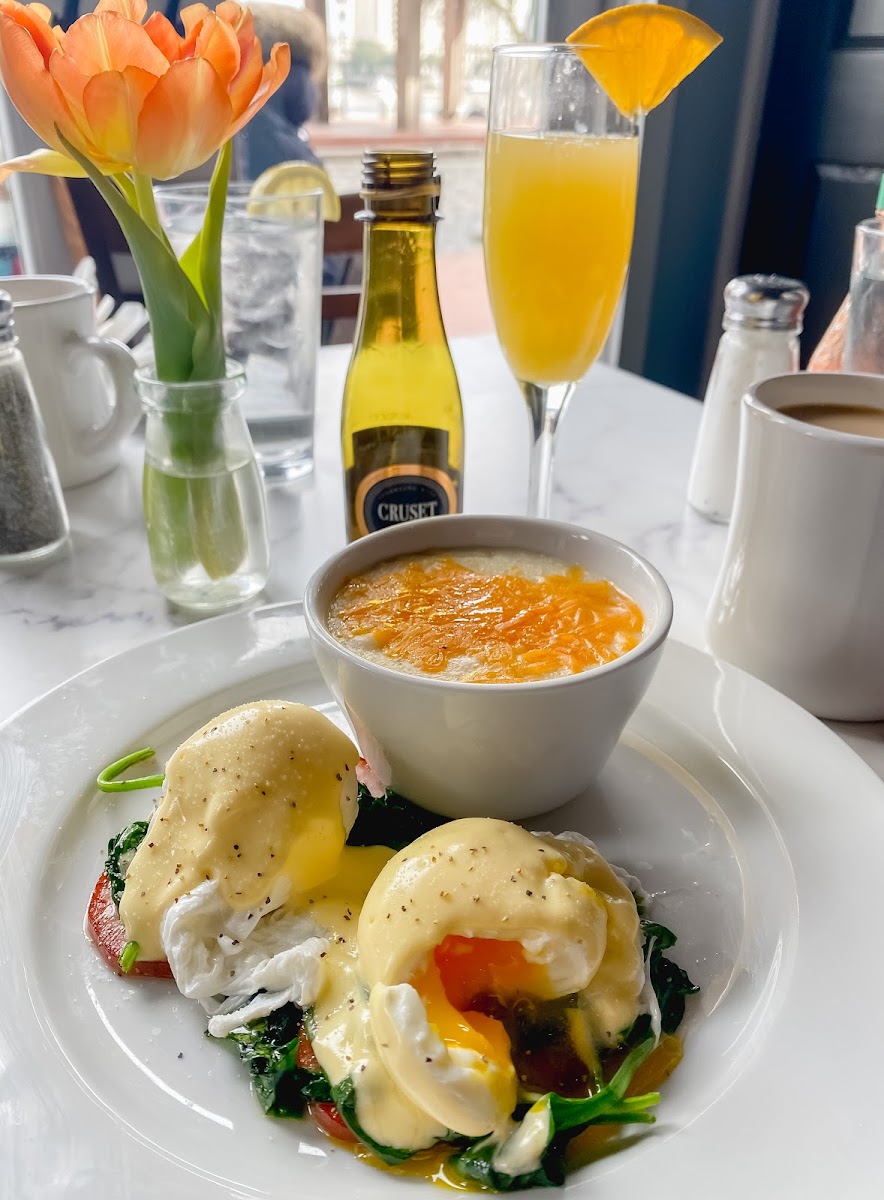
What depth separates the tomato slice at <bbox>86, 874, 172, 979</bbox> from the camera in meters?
0.66

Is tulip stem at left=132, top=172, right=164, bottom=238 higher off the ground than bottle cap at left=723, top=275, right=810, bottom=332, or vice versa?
tulip stem at left=132, top=172, right=164, bottom=238

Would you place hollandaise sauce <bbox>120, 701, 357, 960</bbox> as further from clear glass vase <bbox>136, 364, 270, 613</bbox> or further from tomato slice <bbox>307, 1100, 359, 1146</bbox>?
clear glass vase <bbox>136, 364, 270, 613</bbox>

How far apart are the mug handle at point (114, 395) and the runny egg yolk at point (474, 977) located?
0.94m

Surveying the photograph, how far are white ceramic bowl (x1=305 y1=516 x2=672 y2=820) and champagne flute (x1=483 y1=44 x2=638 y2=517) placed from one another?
445 millimetres

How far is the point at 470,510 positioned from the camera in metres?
1.39

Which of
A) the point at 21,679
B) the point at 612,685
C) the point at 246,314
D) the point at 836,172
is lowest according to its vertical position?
the point at 21,679

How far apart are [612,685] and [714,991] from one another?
0.74ft

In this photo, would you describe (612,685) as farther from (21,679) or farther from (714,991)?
(21,679)

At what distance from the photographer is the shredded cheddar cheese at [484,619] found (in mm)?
789

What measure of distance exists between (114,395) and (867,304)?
102cm

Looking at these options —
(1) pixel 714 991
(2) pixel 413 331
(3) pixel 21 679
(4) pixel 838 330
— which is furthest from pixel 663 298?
(1) pixel 714 991

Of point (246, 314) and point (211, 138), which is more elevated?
point (211, 138)

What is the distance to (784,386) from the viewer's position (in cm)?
98

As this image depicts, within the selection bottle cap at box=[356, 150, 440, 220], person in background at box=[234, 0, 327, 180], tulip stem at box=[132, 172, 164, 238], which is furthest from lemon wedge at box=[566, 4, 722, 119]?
person in background at box=[234, 0, 327, 180]
